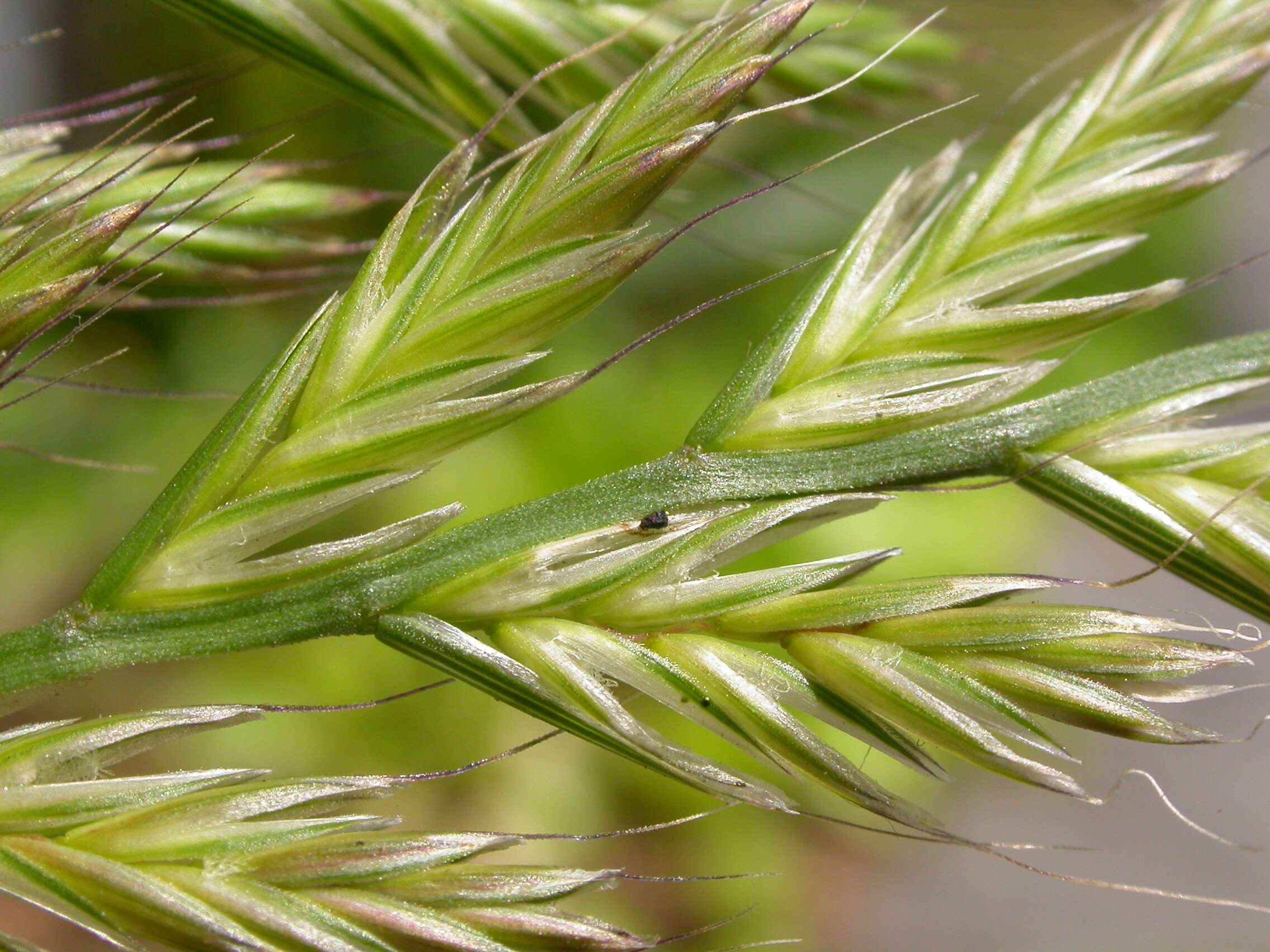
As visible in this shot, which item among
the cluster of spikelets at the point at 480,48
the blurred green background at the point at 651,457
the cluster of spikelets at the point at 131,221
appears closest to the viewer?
the cluster of spikelets at the point at 131,221

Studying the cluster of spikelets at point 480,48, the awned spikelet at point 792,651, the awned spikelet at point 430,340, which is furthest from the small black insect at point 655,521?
the cluster of spikelets at point 480,48

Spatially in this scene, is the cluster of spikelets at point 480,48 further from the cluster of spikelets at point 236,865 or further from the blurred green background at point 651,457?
the cluster of spikelets at point 236,865

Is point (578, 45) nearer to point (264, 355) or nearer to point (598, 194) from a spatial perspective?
point (598, 194)

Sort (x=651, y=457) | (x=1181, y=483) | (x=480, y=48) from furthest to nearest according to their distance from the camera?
(x=651, y=457), (x=480, y=48), (x=1181, y=483)

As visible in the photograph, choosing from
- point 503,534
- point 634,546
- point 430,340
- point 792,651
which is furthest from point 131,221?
point 792,651

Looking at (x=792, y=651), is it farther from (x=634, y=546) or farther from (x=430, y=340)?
(x=430, y=340)
